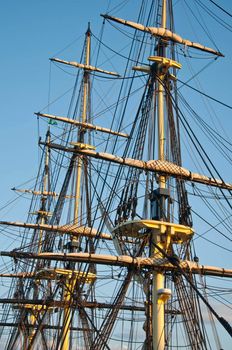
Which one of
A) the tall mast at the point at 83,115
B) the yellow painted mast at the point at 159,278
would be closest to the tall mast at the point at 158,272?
the yellow painted mast at the point at 159,278

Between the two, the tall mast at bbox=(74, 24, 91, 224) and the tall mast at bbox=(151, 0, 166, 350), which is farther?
the tall mast at bbox=(74, 24, 91, 224)

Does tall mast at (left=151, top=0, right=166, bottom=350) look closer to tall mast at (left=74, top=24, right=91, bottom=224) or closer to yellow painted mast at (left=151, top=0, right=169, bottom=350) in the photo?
yellow painted mast at (left=151, top=0, right=169, bottom=350)

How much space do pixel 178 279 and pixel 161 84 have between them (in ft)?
28.6

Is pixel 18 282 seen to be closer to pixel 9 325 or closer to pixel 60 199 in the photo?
pixel 9 325

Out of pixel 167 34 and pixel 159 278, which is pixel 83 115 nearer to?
pixel 167 34

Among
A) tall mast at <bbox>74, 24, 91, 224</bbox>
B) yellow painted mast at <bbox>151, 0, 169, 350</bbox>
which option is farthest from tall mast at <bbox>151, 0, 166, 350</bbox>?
tall mast at <bbox>74, 24, 91, 224</bbox>

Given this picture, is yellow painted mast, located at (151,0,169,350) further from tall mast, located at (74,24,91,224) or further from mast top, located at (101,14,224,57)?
tall mast, located at (74,24,91,224)

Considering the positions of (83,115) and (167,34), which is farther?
(83,115)

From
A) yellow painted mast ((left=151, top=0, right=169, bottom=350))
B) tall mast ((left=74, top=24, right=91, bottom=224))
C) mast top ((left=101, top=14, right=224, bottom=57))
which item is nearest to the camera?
yellow painted mast ((left=151, top=0, right=169, bottom=350))

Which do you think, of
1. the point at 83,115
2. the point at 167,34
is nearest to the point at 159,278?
the point at 167,34

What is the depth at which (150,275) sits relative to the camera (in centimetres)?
2450

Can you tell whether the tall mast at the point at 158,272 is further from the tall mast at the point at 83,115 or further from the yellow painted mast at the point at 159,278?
the tall mast at the point at 83,115

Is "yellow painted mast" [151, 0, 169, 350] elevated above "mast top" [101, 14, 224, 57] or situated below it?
below

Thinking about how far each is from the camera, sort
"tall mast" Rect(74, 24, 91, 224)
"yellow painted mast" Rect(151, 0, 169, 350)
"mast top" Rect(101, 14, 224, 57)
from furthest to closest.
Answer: "tall mast" Rect(74, 24, 91, 224) → "mast top" Rect(101, 14, 224, 57) → "yellow painted mast" Rect(151, 0, 169, 350)
